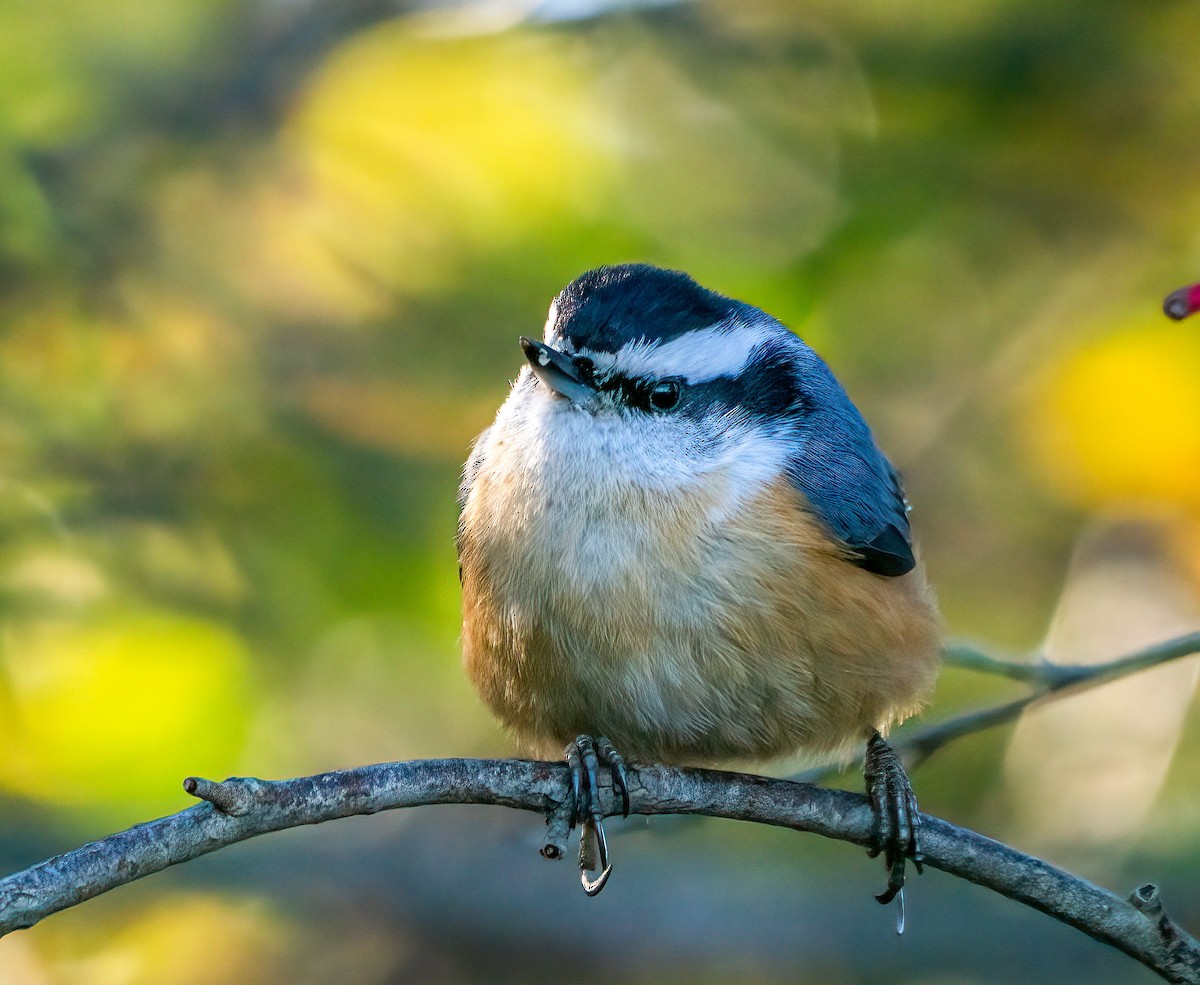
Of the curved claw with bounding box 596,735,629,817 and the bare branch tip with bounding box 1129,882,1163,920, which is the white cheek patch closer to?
the curved claw with bounding box 596,735,629,817

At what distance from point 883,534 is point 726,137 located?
2.09 metres

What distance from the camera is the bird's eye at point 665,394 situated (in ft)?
8.89

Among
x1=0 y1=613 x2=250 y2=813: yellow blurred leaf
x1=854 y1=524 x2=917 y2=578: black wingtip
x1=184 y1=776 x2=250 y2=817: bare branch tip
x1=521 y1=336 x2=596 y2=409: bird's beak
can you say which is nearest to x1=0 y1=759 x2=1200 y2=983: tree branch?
x1=184 y1=776 x2=250 y2=817: bare branch tip

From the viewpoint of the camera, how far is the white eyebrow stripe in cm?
266

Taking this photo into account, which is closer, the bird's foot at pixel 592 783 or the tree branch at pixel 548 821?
the tree branch at pixel 548 821

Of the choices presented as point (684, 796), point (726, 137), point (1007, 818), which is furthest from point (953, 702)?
point (684, 796)

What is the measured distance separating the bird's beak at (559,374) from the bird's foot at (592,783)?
0.66 metres

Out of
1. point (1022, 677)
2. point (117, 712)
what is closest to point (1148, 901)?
point (1022, 677)

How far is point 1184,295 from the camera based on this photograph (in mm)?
1733

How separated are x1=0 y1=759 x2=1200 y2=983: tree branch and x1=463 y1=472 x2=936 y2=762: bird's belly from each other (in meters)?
0.19

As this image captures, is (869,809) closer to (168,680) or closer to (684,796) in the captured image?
(684,796)

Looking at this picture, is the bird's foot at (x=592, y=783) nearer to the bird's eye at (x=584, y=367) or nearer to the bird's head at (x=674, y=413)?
the bird's head at (x=674, y=413)

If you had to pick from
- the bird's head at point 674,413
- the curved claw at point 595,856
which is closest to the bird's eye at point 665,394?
the bird's head at point 674,413

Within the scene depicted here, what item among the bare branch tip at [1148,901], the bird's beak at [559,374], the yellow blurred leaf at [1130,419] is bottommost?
the bare branch tip at [1148,901]
